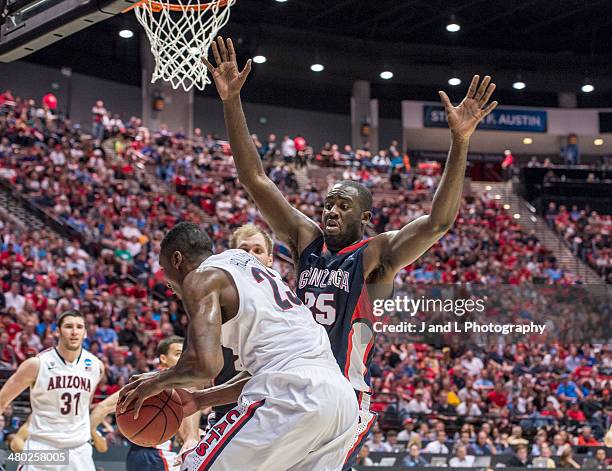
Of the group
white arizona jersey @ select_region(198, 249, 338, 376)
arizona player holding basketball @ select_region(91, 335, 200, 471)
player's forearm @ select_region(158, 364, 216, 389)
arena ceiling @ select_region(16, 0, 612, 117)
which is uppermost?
arena ceiling @ select_region(16, 0, 612, 117)

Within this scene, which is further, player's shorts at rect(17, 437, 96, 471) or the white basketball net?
the white basketball net

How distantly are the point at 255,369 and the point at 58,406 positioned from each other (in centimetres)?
451

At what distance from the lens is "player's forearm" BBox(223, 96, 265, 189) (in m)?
4.87

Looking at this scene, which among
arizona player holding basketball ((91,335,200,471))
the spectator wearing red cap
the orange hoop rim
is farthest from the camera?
the spectator wearing red cap

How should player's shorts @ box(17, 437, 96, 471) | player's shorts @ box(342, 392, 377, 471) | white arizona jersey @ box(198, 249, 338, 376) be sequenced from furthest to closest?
1. player's shorts @ box(17, 437, 96, 471)
2. player's shorts @ box(342, 392, 377, 471)
3. white arizona jersey @ box(198, 249, 338, 376)

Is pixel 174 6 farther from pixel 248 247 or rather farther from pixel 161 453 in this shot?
pixel 161 453

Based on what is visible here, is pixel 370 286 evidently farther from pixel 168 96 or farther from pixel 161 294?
pixel 168 96

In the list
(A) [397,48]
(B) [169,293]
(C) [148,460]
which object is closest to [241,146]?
(C) [148,460]

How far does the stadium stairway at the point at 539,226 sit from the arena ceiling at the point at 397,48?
3.95 metres

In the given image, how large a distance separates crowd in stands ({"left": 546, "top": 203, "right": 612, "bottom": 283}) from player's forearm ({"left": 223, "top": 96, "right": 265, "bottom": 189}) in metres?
21.3

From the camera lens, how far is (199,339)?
348 cm

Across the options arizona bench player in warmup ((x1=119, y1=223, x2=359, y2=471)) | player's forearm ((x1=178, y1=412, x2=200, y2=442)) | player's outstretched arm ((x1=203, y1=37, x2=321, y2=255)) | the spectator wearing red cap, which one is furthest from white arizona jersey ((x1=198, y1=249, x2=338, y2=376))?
the spectator wearing red cap

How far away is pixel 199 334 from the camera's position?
3.48 m

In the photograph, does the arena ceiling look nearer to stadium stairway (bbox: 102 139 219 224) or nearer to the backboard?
stadium stairway (bbox: 102 139 219 224)
